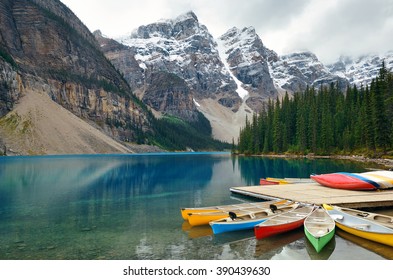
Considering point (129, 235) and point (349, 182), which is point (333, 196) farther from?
point (129, 235)

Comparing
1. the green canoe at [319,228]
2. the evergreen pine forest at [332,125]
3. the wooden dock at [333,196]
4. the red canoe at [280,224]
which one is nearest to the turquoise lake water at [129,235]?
the red canoe at [280,224]

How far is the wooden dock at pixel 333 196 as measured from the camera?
2369cm

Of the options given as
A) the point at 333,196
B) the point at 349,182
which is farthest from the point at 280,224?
the point at 349,182

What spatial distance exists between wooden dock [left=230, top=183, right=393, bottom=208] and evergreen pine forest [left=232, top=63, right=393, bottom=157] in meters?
51.4

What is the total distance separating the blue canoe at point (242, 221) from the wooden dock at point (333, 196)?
4.72m

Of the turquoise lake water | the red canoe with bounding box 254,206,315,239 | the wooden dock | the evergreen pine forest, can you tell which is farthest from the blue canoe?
the evergreen pine forest

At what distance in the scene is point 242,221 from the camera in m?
18.5

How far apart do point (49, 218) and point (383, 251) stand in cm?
2149

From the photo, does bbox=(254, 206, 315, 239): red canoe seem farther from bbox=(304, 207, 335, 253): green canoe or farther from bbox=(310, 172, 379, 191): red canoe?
bbox=(310, 172, 379, 191): red canoe

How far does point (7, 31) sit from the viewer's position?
617 feet

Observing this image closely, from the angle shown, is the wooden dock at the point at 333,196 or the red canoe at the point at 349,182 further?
the red canoe at the point at 349,182

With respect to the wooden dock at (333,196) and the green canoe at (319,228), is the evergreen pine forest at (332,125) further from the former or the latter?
the green canoe at (319,228)

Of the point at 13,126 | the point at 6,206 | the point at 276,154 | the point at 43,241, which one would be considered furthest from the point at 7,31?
the point at 43,241
